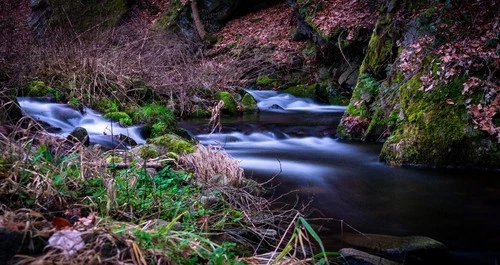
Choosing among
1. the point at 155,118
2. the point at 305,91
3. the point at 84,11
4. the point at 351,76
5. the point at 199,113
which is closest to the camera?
the point at 155,118

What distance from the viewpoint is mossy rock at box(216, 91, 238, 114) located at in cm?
1212

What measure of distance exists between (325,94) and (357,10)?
8.35 feet

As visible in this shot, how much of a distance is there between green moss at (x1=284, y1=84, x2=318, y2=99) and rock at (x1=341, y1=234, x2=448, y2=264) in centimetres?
986

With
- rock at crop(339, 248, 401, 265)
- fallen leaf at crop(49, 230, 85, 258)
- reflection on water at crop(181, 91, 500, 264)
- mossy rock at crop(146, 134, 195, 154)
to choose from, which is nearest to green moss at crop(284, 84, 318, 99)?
reflection on water at crop(181, 91, 500, 264)

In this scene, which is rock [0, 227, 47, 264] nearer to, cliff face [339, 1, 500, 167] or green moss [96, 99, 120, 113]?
cliff face [339, 1, 500, 167]

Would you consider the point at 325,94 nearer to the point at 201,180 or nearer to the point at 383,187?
the point at 383,187

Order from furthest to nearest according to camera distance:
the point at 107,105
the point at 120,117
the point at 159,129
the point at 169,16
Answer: the point at 169,16, the point at 107,105, the point at 120,117, the point at 159,129

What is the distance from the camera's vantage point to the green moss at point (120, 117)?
9182 millimetres

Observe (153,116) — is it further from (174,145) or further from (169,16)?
(169,16)

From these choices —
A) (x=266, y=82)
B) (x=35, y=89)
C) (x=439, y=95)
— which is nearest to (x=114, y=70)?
(x=35, y=89)

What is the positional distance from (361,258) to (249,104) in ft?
30.9

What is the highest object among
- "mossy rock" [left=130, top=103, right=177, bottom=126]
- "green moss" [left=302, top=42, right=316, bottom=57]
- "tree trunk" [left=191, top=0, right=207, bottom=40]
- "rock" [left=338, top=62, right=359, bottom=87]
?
"tree trunk" [left=191, top=0, right=207, bottom=40]

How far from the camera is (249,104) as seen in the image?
12766 millimetres

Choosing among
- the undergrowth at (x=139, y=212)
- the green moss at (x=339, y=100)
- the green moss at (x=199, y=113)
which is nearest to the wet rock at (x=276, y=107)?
the green moss at (x=339, y=100)
